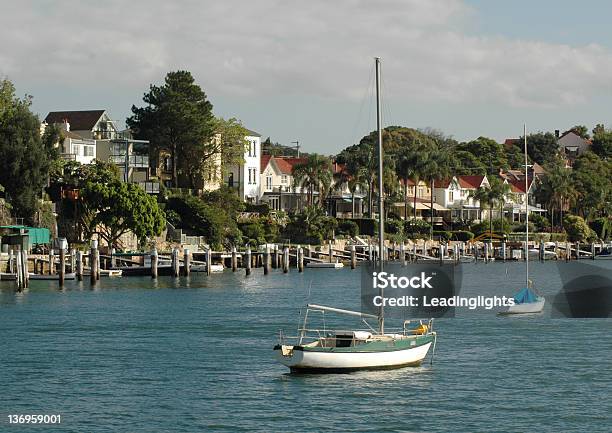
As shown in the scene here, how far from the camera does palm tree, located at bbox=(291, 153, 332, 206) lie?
143 meters

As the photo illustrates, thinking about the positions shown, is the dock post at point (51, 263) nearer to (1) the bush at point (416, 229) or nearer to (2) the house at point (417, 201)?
(1) the bush at point (416, 229)

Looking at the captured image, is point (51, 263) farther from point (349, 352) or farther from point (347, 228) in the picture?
point (347, 228)

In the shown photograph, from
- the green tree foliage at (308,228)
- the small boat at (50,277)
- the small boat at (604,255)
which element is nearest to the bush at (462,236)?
the small boat at (604,255)

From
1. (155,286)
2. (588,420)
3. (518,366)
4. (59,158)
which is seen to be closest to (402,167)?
(59,158)

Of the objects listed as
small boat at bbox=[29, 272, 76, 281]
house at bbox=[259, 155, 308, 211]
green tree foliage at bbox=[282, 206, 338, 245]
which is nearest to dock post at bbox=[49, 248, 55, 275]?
small boat at bbox=[29, 272, 76, 281]

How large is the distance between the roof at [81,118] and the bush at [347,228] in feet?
101

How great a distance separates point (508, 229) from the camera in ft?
536

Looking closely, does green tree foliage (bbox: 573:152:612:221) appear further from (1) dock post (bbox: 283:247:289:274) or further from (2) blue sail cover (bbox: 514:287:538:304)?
(2) blue sail cover (bbox: 514:287:538:304)

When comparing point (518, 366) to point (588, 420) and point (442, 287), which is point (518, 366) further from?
point (588, 420)

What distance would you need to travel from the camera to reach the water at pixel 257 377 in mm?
37219

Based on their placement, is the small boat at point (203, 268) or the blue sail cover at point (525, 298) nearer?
the blue sail cover at point (525, 298)

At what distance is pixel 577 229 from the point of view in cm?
17100

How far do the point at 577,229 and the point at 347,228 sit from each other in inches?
1795

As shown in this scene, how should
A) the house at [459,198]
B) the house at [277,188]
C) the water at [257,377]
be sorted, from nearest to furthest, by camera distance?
the water at [257,377]
the house at [277,188]
the house at [459,198]
